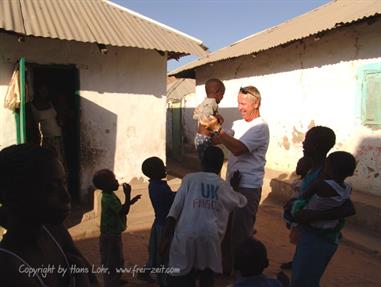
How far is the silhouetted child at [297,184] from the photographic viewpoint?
108 inches

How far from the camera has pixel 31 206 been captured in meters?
1.25

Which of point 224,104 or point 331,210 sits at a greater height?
point 224,104

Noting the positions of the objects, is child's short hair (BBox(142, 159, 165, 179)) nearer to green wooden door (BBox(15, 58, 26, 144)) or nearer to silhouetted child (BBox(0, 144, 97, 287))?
silhouetted child (BBox(0, 144, 97, 287))

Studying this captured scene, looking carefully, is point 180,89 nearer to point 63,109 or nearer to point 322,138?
point 63,109

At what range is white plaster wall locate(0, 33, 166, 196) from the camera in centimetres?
657

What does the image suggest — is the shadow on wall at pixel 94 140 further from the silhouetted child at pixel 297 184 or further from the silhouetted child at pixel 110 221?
the silhouetted child at pixel 297 184

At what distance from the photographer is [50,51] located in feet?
20.7

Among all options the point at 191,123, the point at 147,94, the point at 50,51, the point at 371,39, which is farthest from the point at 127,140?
the point at 191,123

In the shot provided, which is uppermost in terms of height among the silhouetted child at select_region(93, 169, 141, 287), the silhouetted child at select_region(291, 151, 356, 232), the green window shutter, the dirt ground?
the green window shutter

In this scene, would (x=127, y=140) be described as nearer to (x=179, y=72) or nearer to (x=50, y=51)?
(x=50, y=51)

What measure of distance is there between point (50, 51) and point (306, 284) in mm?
5480

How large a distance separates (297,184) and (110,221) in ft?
5.71

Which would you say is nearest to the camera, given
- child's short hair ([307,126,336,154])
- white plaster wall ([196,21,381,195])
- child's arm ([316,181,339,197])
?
child's arm ([316,181,339,197])

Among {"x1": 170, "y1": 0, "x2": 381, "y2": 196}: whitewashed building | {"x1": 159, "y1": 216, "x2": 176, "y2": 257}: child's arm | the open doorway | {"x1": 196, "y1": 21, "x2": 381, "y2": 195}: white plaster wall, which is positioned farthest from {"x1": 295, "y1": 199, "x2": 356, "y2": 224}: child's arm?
the open doorway
